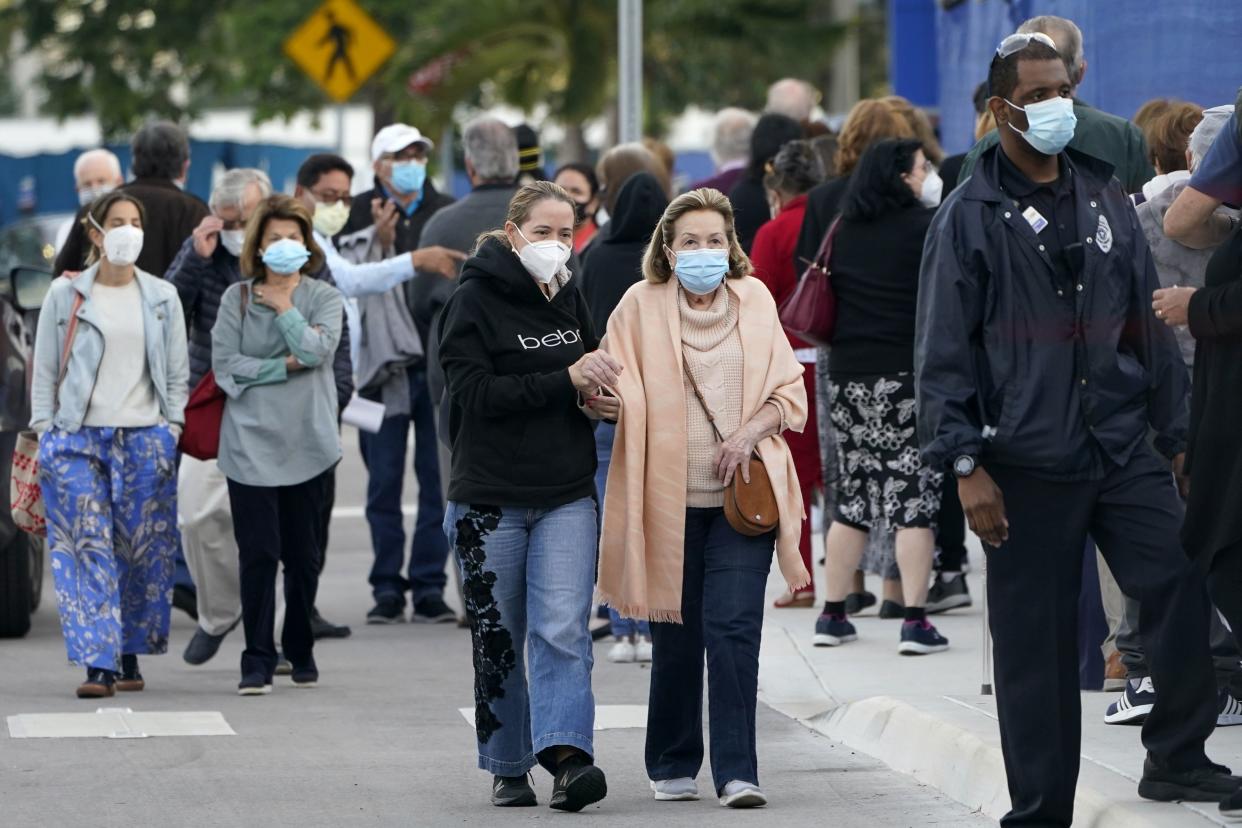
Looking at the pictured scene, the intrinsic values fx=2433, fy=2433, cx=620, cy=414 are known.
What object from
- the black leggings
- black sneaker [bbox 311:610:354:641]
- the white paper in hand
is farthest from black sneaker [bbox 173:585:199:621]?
the black leggings

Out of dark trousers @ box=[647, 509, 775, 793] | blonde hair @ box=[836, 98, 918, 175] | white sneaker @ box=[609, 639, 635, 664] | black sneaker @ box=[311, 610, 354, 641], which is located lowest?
black sneaker @ box=[311, 610, 354, 641]

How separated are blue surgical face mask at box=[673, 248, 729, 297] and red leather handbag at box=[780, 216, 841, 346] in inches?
107

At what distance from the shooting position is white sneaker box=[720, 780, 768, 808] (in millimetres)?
7062

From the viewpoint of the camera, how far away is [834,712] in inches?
344

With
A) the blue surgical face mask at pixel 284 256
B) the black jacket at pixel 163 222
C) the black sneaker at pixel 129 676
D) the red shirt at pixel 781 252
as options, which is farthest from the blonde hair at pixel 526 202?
the black jacket at pixel 163 222

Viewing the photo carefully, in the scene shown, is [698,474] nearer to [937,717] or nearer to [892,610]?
[937,717]

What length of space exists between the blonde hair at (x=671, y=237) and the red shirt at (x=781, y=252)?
3503 millimetres

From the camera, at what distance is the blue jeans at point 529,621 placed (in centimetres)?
707

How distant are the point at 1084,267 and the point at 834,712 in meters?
3.05

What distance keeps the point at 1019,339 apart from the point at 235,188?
4.98 m

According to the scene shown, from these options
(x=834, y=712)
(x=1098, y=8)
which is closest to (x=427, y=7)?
(x=1098, y=8)

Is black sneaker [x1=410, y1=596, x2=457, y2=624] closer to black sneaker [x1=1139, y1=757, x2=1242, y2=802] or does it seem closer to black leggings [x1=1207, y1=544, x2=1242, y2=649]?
black sneaker [x1=1139, y1=757, x2=1242, y2=802]

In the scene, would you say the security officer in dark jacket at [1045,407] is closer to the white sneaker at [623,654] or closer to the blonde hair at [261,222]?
the blonde hair at [261,222]

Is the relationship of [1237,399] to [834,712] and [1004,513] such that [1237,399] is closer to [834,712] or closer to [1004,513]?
[1004,513]
